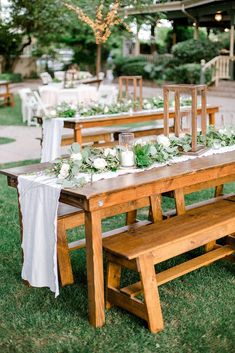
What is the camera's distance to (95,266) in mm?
3410

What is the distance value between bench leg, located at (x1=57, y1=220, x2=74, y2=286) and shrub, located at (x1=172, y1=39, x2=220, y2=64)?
1804 cm

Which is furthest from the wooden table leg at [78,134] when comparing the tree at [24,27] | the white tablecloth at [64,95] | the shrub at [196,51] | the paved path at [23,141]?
the tree at [24,27]

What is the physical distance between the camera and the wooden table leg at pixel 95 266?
3.37m

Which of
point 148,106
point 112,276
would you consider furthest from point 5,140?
point 112,276

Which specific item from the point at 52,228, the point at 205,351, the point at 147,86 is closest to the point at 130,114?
the point at 52,228

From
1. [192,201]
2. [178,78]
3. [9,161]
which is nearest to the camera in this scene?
[192,201]

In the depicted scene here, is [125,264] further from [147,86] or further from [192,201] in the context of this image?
[147,86]

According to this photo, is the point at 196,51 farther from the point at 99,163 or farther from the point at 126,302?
Result: the point at 126,302

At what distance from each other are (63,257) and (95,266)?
737mm

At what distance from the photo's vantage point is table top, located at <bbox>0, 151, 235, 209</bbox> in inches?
133

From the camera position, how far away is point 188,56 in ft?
69.8

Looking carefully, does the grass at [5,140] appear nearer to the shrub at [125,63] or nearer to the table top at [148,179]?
the table top at [148,179]

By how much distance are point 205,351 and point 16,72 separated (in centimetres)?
2925

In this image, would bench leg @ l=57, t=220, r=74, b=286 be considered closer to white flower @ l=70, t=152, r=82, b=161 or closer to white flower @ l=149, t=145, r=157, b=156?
white flower @ l=70, t=152, r=82, b=161
